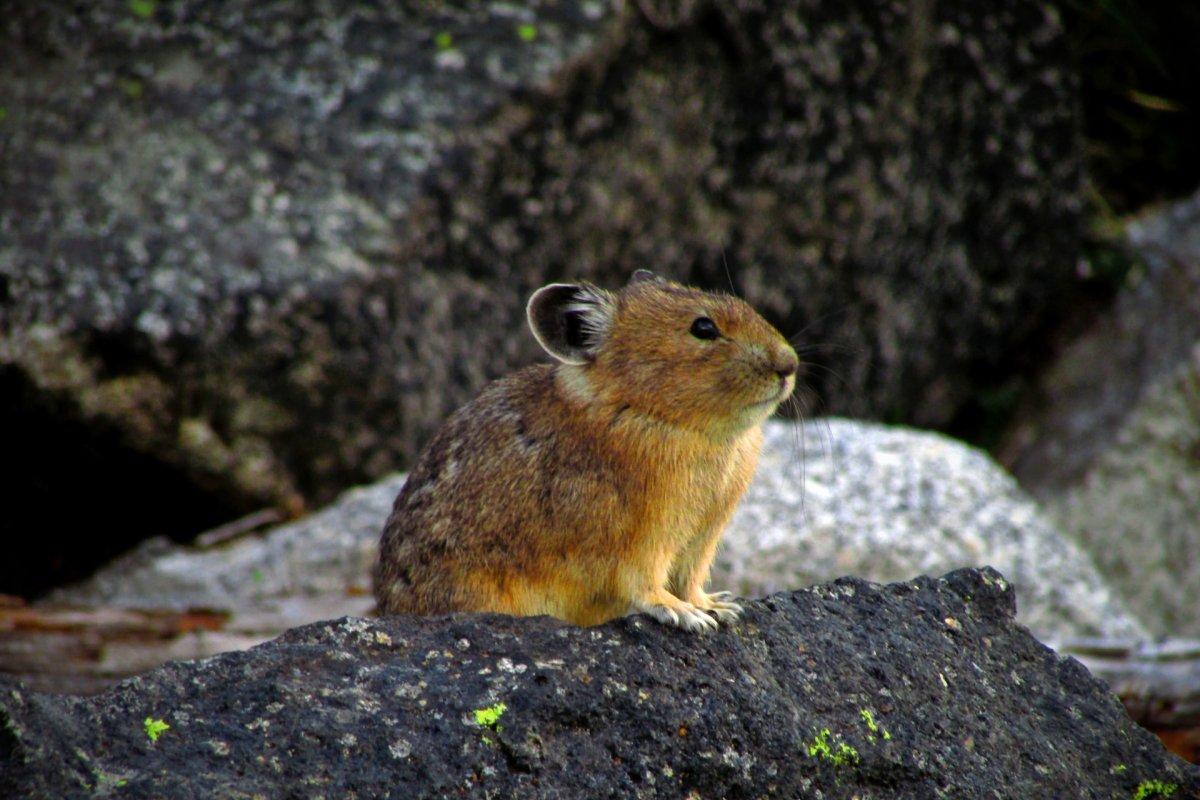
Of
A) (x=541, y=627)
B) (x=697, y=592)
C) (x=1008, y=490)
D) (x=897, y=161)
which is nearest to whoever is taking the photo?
(x=541, y=627)

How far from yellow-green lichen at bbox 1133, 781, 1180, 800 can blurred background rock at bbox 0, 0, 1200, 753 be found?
4476mm

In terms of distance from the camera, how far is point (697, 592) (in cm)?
626

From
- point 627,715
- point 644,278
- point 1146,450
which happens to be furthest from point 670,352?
point 1146,450

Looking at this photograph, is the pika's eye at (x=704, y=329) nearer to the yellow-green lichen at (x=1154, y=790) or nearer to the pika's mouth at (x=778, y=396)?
the pika's mouth at (x=778, y=396)

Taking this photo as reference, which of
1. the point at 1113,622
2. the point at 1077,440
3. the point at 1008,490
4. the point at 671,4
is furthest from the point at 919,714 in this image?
the point at 1077,440

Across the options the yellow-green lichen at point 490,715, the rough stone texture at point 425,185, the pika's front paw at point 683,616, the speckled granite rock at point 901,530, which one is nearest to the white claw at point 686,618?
the pika's front paw at point 683,616

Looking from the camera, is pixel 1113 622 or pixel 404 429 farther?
pixel 404 429

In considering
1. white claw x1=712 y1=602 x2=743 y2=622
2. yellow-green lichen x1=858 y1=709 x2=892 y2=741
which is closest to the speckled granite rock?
white claw x1=712 y1=602 x2=743 y2=622

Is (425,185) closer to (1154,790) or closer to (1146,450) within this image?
(1146,450)

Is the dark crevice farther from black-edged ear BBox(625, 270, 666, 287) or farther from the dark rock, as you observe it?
the dark rock

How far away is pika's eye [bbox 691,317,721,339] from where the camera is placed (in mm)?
6215

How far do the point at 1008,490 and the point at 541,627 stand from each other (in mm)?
6560

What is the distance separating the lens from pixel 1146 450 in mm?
12289

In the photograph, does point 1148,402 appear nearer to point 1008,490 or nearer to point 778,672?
point 1008,490
